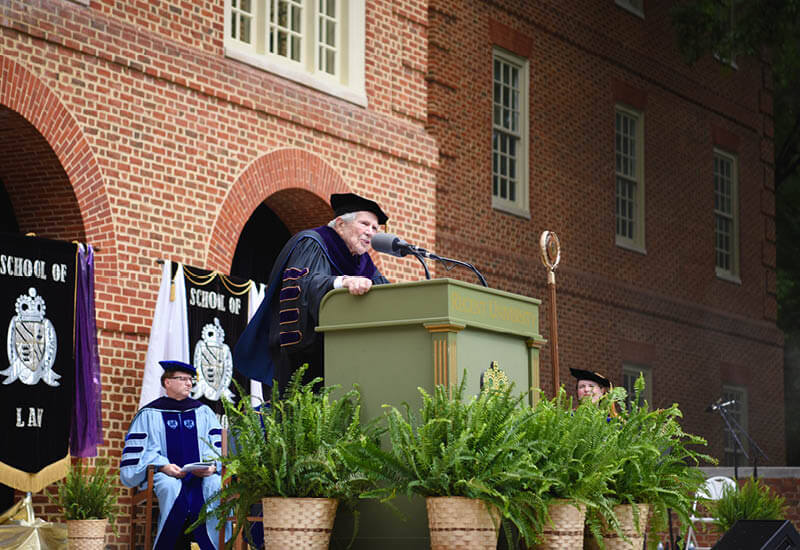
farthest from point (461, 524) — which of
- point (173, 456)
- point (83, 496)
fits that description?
point (83, 496)

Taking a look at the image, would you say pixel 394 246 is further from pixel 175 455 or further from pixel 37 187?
pixel 37 187

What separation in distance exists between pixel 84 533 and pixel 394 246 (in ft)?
17.7

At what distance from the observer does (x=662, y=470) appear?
547 centimetres

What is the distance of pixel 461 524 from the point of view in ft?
15.9

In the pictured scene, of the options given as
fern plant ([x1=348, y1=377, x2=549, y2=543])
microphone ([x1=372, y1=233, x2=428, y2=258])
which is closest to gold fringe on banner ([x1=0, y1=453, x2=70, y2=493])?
microphone ([x1=372, y1=233, x2=428, y2=258])

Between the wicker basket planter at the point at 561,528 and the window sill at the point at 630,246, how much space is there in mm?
14877

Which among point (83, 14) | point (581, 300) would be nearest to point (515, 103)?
point (581, 300)

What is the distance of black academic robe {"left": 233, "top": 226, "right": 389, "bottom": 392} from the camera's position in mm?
6203

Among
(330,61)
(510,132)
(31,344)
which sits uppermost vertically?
(330,61)

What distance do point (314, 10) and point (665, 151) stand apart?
881 centimetres

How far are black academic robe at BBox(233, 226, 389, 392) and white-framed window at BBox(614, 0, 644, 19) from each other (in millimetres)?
14428

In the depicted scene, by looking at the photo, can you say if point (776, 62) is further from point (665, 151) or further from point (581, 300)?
point (581, 300)

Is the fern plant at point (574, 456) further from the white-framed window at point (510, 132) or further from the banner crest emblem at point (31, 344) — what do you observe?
the white-framed window at point (510, 132)

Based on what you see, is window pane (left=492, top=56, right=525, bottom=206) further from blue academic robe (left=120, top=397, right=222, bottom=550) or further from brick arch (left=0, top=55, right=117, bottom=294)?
blue academic robe (left=120, top=397, right=222, bottom=550)
